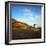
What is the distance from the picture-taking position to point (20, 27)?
1.73 meters

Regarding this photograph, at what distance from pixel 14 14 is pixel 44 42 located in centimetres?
59

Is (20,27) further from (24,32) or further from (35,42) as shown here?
(35,42)

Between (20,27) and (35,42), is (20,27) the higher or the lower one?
the higher one

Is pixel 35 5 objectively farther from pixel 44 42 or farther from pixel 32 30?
pixel 44 42

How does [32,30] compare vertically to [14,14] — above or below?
below

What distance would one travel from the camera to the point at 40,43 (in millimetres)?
1772

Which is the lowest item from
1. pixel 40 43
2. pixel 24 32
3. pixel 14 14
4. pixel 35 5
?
pixel 40 43

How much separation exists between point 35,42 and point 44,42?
0.14 metres
